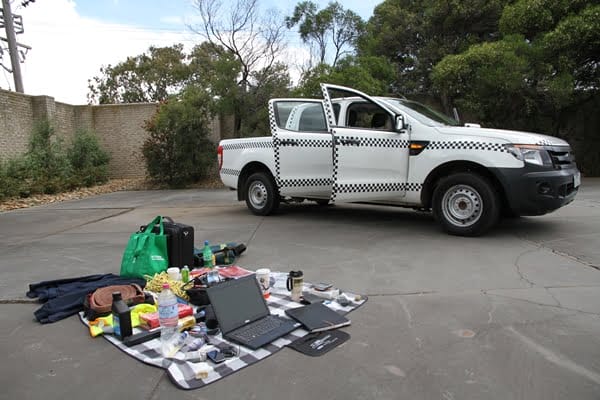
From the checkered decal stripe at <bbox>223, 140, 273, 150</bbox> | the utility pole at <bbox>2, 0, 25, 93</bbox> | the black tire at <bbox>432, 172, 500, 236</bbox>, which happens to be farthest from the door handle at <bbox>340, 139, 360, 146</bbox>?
the utility pole at <bbox>2, 0, 25, 93</bbox>

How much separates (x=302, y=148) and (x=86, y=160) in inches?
455

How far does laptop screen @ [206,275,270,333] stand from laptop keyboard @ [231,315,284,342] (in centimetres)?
4

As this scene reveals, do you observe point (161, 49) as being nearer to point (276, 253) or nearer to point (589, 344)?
point (276, 253)

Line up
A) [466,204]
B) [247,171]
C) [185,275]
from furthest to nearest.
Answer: [247,171], [466,204], [185,275]

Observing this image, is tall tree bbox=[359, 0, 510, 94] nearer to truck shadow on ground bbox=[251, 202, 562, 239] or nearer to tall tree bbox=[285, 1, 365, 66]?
tall tree bbox=[285, 1, 365, 66]

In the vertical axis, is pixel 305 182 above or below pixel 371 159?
below

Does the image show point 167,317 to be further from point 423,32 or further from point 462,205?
point 423,32

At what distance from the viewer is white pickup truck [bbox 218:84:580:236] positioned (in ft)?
15.9

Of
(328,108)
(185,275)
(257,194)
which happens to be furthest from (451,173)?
(185,275)

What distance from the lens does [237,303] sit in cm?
291

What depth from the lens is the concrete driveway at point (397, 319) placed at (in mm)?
A: 2176

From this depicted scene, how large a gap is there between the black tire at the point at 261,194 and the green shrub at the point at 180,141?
6.66 metres

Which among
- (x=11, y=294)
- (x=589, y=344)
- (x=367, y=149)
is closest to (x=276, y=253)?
(x=367, y=149)

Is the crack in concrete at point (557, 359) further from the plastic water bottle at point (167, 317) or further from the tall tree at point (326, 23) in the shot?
the tall tree at point (326, 23)
